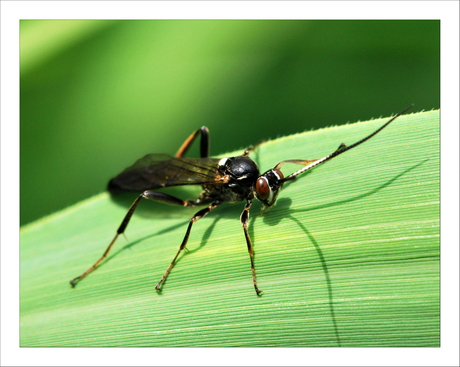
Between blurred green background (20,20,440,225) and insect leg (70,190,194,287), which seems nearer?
insect leg (70,190,194,287)

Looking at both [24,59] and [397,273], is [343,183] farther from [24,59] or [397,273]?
[24,59]

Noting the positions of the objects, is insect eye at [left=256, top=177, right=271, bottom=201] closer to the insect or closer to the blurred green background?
the insect

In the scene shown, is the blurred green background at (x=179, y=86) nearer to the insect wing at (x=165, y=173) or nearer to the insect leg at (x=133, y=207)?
the insect wing at (x=165, y=173)

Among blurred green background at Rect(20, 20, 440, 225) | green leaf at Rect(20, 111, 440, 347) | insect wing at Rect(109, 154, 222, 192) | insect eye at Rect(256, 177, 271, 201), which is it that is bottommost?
green leaf at Rect(20, 111, 440, 347)

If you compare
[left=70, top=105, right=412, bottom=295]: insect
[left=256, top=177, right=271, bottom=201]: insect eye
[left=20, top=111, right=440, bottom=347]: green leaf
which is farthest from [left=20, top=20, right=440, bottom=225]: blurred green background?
[left=256, top=177, right=271, bottom=201]: insect eye

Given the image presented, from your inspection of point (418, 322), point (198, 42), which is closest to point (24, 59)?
point (198, 42)

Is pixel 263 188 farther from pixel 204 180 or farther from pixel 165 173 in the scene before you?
pixel 165 173
